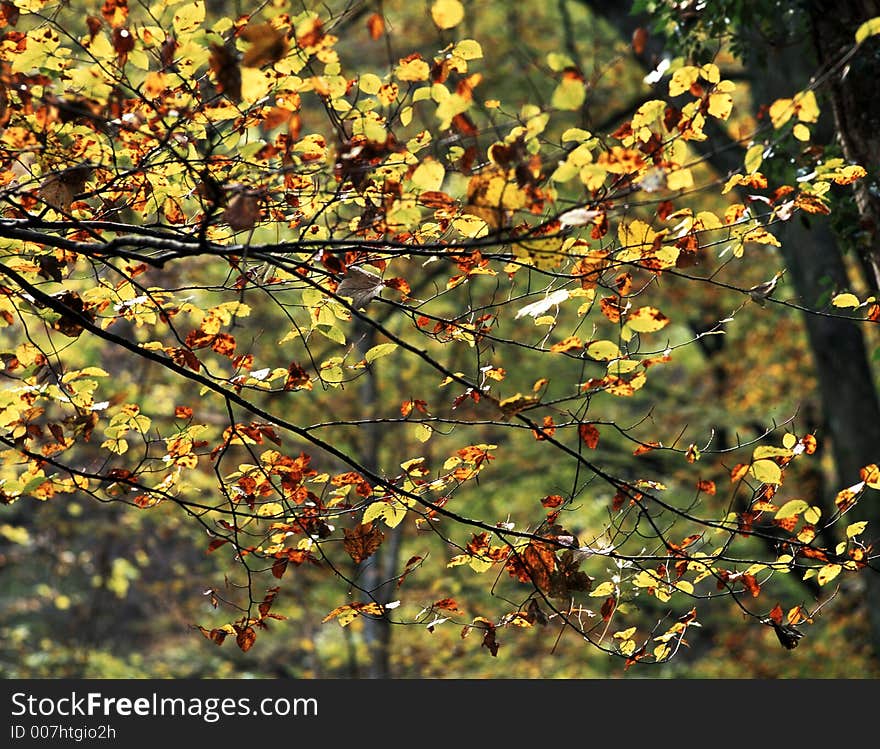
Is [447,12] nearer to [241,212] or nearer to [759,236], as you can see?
[241,212]

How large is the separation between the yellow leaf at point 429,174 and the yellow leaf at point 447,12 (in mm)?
286

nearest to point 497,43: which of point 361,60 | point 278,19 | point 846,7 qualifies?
point 361,60

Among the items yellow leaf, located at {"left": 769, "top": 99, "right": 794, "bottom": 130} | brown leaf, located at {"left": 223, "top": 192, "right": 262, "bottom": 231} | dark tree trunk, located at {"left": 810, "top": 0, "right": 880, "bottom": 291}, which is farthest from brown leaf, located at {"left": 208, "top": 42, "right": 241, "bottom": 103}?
dark tree trunk, located at {"left": 810, "top": 0, "right": 880, "bottom": 291}

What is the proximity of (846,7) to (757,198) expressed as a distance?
1.65 metres

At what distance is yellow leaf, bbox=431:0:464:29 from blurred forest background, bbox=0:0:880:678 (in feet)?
21.3

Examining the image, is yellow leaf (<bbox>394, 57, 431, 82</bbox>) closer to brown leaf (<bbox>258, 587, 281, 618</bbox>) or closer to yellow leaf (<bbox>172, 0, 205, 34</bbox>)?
yellow leaf (<bbox>172, 0, 205, 34</bbox>)

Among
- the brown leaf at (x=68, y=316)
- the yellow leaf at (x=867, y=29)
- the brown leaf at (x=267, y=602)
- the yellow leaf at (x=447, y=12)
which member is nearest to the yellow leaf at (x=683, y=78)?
the yellow leaf at (x=867, y=29)

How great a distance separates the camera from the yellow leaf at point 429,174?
205 centimetres

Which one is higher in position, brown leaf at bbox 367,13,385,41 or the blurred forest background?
the blurred forest background

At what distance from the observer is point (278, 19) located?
2020mm

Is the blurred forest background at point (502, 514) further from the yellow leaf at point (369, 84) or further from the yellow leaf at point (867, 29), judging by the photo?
the yellow leaf at point (867, 29)

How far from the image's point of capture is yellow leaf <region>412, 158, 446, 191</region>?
2047mm

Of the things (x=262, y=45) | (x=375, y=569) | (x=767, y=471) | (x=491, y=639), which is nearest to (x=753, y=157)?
(x=767, y=471)

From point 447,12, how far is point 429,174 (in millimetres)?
345
